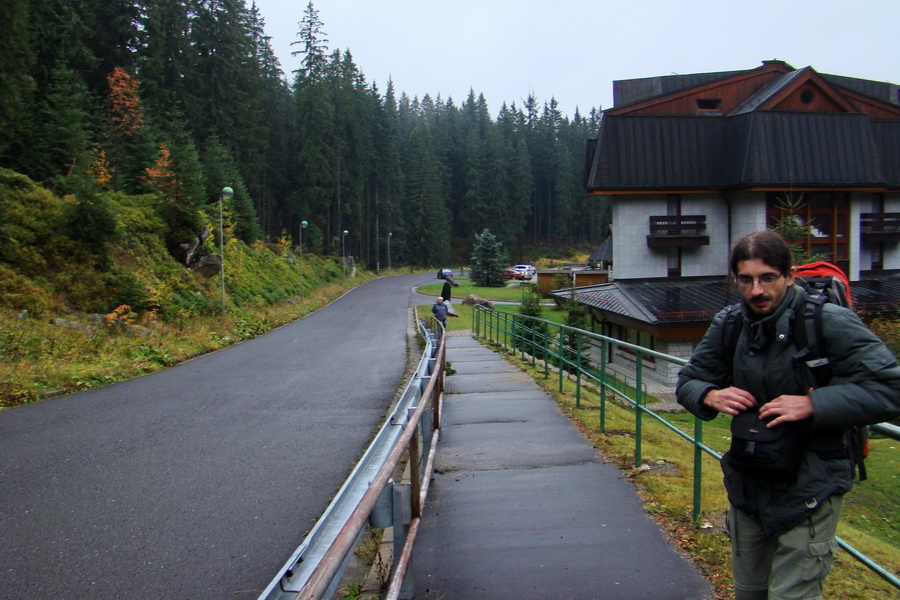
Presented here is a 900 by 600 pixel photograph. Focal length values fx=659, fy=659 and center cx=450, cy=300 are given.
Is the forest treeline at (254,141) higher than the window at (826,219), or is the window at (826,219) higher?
the forest treeline at (254,141)

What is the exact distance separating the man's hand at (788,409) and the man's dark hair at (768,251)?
58 cm

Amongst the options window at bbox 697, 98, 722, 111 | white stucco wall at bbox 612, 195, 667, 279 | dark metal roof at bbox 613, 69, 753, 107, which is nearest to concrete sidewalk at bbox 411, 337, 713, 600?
white stucco wall at bbox 612, 195, 667, 279

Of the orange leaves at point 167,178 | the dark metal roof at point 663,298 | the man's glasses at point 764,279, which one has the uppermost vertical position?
the orange leaves at point 167,178

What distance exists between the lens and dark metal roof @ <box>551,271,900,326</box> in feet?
73.0

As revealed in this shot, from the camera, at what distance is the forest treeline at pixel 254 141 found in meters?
28.2

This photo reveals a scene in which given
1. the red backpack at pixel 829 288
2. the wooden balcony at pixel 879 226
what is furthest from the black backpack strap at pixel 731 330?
the wooden balcony at pixel 879 226

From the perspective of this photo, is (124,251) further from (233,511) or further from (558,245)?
(558,245)

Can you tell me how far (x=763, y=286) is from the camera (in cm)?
283

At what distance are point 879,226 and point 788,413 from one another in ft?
98.4

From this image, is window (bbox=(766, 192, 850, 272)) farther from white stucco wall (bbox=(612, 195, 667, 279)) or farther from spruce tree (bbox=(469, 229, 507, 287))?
spruce tree (bbox=(469, 229, 507, 287))

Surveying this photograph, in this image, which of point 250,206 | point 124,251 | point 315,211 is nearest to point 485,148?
point 315,211

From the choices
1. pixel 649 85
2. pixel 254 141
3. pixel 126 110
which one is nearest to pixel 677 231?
pixel 649 85

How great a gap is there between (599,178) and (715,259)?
19.7 ft

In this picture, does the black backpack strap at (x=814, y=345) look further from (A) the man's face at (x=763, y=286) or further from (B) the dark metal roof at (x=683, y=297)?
(B) the dark metal roof at (x=683, y=297)
